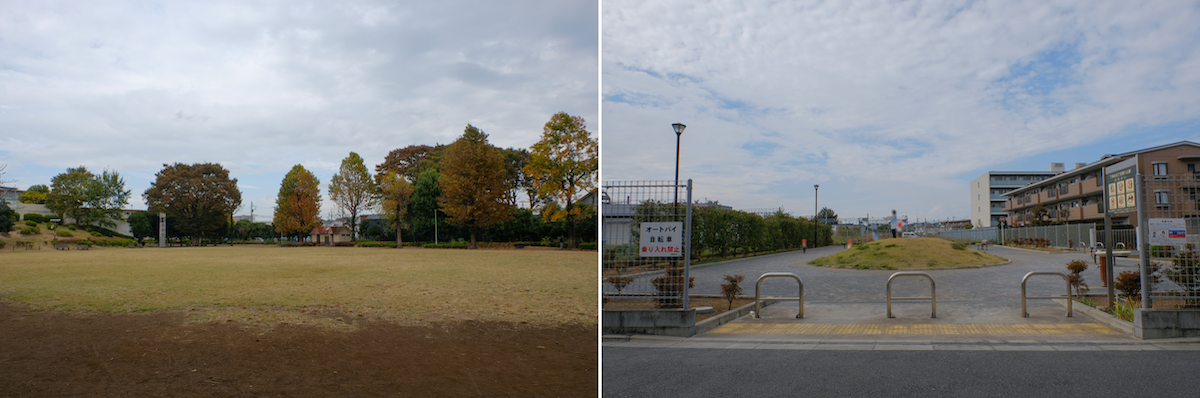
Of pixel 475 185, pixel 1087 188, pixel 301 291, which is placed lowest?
pixel 301 291

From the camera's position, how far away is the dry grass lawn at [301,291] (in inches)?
320

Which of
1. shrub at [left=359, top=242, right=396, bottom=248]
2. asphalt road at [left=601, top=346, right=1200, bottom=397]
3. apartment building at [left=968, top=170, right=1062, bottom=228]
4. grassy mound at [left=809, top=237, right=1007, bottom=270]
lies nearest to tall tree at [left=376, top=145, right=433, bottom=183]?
shrub at [left=359, top=242, right=396, bottom=248]

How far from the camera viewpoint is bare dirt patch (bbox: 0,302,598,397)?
16.1ft

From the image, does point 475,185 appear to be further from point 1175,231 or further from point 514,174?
point 1175,231

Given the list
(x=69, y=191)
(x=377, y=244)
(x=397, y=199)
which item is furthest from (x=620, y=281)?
(x=377, y=244)

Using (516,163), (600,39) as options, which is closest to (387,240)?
(516,163)

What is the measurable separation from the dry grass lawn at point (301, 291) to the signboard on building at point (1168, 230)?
636 centimetres

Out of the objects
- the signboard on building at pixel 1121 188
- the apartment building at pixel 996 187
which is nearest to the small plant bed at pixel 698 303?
the signboard on building at pixel 1121 188

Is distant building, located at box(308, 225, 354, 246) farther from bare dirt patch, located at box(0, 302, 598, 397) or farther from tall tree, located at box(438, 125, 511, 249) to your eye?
bare dirt patch, located at box(0, 302, 598, 397)

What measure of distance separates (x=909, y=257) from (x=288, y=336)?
15.2m

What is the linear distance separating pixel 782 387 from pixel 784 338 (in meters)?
1.99

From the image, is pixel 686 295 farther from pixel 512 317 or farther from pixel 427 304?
pixel 427 304

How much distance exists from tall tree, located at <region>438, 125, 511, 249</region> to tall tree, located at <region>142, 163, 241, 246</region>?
13.3m

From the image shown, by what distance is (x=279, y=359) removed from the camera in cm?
564
